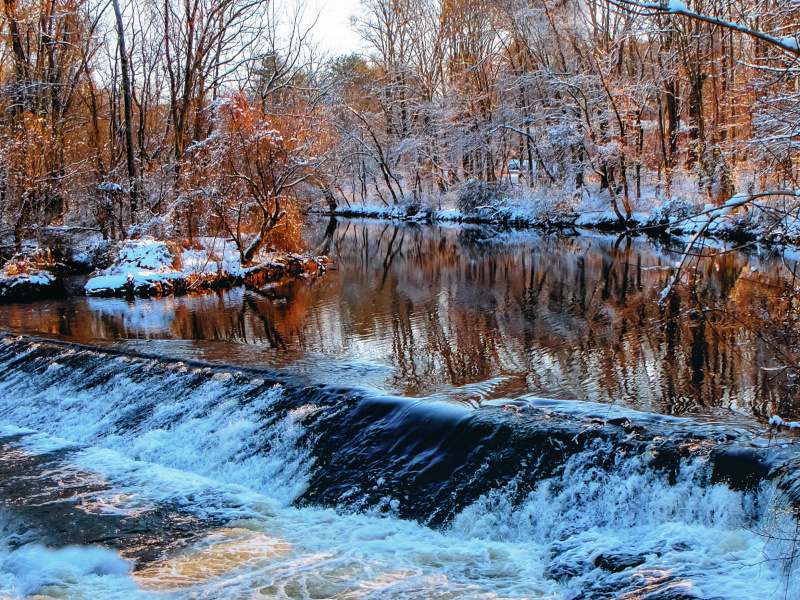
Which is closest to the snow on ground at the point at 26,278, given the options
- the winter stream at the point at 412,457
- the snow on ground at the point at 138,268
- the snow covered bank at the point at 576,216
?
the snow on ground at the point at 138,268

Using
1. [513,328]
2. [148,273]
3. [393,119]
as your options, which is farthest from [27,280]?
[393,119]

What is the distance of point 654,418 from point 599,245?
17.2 metres

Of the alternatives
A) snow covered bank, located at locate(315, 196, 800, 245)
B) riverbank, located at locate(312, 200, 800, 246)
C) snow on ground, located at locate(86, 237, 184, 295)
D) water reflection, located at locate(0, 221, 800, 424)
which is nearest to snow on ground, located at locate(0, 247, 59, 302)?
snow on ground, located at locate(86, 237, 184, 295)

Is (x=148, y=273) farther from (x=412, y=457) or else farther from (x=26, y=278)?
(x=412, y=457)

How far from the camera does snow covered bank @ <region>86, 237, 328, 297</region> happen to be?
17594mm

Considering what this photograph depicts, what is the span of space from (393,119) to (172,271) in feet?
94.6

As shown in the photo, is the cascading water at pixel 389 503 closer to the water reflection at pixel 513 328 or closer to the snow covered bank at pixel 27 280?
the water reflection at pixel 513 328

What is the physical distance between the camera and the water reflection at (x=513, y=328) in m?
8.48

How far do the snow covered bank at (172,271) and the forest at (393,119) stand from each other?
66 centimetres

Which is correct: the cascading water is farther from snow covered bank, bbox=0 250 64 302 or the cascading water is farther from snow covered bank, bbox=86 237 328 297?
snow covered bank, bbox=0 250 64 302

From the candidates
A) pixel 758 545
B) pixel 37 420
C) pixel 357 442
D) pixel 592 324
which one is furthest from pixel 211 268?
pixel 758 545

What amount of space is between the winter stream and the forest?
2.88 meters

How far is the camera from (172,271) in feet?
59.0

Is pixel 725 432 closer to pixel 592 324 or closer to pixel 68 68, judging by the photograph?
pixel 592 324
